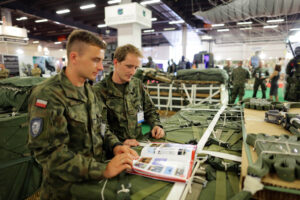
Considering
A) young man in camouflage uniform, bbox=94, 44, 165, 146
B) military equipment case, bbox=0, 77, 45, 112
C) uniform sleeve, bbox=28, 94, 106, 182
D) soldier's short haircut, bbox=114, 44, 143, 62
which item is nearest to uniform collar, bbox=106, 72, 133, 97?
young man in camouflage uniform, bbox=94, 44, 165, 146

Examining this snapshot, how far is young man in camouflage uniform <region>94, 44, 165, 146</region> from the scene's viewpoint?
1833 mm

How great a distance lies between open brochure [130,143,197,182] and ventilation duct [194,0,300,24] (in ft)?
16.9

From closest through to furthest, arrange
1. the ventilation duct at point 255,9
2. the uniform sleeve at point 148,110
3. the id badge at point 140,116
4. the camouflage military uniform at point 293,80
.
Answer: the id badge at point 140,116 < the uniform sleeve at point 148,110 < the ventilation duct at point 255,9 < the camouflage military uniform at point 293,80

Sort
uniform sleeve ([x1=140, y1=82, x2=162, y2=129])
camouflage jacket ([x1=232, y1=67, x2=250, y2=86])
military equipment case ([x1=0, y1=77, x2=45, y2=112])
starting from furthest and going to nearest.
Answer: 1. camouflage jacket ([x1=232, y1=67, x2=250, y2=86])
2. military equipment case ([x1=0, y1=77, x2=45, y2=112])
3. uniform sleeve ([x1=140, y1=82, x2=162, y2=129])

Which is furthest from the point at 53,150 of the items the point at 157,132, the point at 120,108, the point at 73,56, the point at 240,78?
the point at 240,78

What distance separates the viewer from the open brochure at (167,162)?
106 centimetres

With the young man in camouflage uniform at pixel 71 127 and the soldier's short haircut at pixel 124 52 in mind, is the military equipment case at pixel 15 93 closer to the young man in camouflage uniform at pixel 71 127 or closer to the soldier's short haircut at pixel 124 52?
the soldier's short haircut at pixel 124 52

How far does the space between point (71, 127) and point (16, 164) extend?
1.49m

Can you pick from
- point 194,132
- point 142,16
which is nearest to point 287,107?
point 194,132

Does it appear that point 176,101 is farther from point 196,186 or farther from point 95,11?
point 95,11

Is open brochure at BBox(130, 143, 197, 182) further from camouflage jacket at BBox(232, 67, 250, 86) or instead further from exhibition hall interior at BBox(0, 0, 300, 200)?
camouflage jacket at BBox(232, 67, 250, 86)

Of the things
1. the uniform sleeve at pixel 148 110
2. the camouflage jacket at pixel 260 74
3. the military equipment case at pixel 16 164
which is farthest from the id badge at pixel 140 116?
the camouflage jacket at pixel 260 74

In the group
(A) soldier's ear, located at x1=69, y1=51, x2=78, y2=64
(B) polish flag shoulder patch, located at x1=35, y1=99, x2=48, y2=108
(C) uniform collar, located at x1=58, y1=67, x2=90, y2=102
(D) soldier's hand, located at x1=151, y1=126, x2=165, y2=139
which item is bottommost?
(D) soldier's hand, located at x1=151, y1=126, x2=165, y2=139

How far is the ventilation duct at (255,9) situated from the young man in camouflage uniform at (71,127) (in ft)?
17.2
